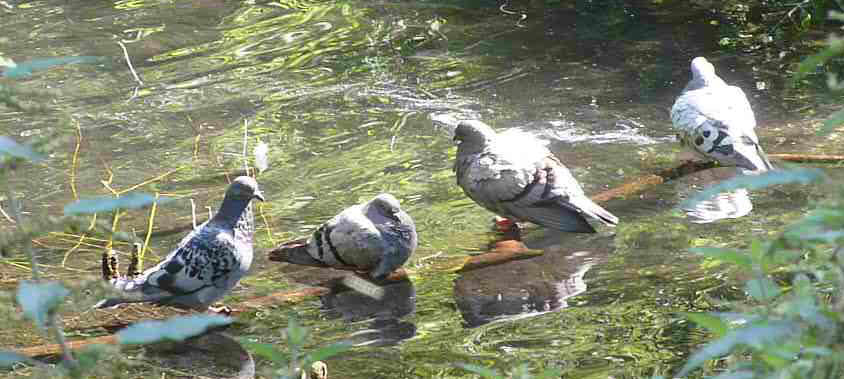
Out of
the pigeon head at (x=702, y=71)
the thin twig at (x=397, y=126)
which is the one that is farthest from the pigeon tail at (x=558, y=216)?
the pigeon head at (x=702, y=71)

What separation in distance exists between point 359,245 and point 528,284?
815 mm

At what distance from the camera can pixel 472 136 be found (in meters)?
6.20

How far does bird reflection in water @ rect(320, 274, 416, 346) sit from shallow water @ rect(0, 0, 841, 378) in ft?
0.05

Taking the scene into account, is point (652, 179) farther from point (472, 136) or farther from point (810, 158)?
point (472, 136)

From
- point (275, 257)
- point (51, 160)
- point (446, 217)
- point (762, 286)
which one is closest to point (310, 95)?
point (51, 160)

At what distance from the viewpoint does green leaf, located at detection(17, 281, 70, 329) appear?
1456 mm

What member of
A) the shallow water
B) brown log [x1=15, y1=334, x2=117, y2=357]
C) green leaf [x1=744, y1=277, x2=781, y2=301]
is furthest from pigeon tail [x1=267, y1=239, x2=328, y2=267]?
green leaf [x1=744, y1=277, x2=781, y2=301]

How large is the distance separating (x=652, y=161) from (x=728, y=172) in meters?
0.46

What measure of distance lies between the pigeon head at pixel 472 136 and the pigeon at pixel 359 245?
944 mm

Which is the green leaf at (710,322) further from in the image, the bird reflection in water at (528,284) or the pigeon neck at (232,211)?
the pigeon neck at (232,211)

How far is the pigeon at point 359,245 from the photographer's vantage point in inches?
205

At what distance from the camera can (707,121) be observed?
6215 millimetres

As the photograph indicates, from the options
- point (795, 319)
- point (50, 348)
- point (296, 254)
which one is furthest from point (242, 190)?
point (795, 319)

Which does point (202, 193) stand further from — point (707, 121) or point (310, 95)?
point (707, 121)
